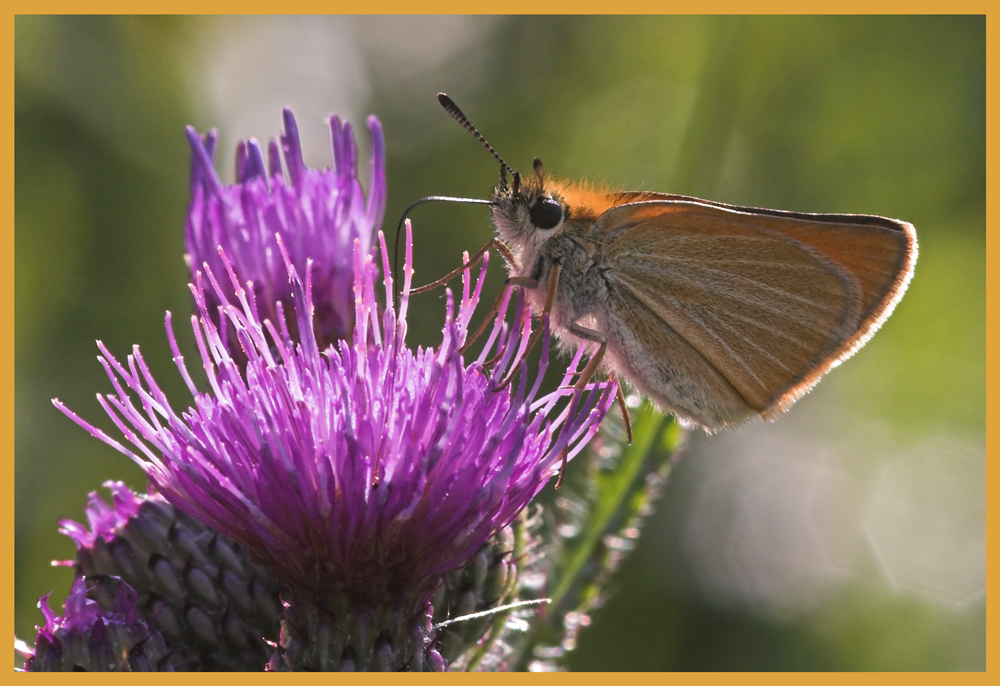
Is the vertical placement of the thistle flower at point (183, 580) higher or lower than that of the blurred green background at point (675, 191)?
lower

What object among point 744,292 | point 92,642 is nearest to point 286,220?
point 92,642

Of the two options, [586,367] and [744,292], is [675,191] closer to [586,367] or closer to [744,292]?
[744,292]

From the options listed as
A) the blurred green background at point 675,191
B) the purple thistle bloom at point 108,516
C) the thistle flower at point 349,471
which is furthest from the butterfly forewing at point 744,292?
the purple thistle bloom at point 108,516

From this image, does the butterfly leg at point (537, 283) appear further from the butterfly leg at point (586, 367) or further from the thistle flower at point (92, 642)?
the thistle flower at point (92, 642)

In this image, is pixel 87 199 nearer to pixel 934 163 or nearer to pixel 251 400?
pixel 251 400

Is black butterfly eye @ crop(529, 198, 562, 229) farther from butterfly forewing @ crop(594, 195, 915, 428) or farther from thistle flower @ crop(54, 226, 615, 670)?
thistle flower @ crop(54, 226, 615, 670)

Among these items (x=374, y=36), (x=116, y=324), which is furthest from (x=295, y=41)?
(x=116, y=324)
